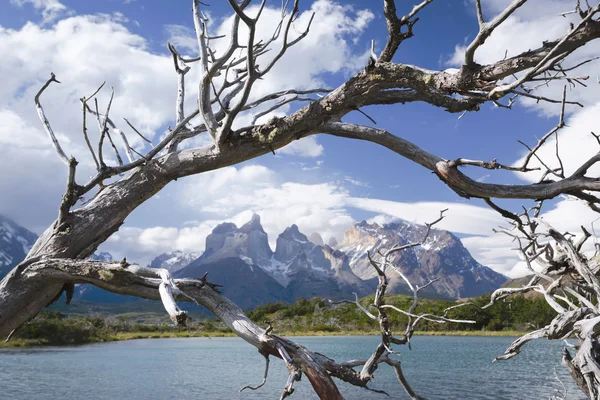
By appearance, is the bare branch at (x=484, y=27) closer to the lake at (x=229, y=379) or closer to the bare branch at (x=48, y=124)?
the bare branch at (x=48, y=124)

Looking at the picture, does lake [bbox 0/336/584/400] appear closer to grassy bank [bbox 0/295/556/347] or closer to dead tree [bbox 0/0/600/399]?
dead tree [bbox 0/0/600/399]

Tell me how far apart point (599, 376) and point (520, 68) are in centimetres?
400

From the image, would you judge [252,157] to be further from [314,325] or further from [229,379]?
[314,325]

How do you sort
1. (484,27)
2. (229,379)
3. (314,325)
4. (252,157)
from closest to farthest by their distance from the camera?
(484,27) → (252,157) → (229,379) → (314,325)

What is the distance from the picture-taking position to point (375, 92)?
3.38 m

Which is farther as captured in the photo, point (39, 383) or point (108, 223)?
point (39, 383)

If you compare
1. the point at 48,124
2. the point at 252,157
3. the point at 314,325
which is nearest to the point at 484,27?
the point at 252,157

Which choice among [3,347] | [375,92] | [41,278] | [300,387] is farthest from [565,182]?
[3,347]

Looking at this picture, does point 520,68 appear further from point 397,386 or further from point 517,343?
point 397,386

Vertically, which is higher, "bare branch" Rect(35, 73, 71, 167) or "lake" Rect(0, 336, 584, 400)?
"bare branch" Rect(35, 73, 71, 167)

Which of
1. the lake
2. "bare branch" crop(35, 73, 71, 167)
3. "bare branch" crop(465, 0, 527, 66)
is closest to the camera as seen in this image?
"bare branch" crop(465, 0, 527, 66)

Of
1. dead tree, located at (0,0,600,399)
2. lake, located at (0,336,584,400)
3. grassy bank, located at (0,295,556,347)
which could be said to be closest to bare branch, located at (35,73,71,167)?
dead tree, located at (0,0,600,399)

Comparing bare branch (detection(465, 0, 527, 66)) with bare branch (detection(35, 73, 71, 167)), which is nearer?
bare branch (detection(465, 0, 527, 66))

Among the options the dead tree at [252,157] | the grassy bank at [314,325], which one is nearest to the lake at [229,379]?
the dead tree at [252,157]
